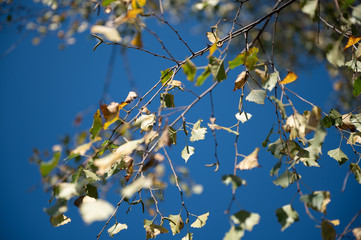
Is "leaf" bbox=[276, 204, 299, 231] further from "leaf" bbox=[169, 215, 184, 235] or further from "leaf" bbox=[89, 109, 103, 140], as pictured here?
"leaf" bbox=[89, 109, 103, 140]

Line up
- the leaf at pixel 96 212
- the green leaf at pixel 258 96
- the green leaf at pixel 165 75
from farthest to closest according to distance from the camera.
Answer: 1. the green leaf at pixel 165 75
2. the green leaf at pixel 258 96
3. the leaf at pixel 96 212

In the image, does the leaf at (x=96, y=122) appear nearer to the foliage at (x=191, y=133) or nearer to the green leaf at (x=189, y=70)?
the foliage at (x=191, y=133)

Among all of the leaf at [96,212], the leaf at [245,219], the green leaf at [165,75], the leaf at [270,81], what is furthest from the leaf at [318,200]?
the green leaf at [165,75]

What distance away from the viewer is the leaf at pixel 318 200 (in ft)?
1.53

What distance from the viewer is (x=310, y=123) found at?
1.69 feet

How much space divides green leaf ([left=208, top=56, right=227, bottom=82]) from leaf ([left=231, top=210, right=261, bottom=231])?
27cm

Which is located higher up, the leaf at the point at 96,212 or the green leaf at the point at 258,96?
the green leaf at the point at 258,96

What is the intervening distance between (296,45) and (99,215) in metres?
2.49

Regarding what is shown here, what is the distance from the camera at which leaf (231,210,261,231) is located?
44 centimetres

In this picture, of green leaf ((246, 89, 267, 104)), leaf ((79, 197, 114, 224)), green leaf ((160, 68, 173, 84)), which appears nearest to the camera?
leaf ((79, 197, 114, 224))

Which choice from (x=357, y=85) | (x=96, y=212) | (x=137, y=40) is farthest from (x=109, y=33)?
(x=357, y=85)

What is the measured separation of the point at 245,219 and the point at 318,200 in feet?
0.50

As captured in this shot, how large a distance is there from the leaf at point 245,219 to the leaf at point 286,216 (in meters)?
0.06

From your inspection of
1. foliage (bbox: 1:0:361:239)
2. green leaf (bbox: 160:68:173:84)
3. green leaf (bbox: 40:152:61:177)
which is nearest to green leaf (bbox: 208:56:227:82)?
foliage (bbox: 1:0:361:239)
